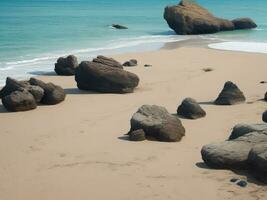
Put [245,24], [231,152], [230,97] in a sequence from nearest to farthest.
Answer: [231,152], [230,97], [245,24]

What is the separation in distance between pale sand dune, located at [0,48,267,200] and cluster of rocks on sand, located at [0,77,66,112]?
1.06 feet

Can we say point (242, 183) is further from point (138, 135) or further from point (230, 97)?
point (230, 97)

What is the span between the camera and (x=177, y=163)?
10922 millimetres

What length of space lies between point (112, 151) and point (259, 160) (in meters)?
3.35

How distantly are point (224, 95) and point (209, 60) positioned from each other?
10565mm

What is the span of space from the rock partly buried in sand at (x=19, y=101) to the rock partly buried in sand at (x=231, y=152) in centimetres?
669

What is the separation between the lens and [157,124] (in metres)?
12.4

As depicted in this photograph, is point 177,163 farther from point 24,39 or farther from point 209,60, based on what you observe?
point 24,39

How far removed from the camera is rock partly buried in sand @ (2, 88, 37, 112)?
15492 mm

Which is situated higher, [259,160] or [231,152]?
[259,160]

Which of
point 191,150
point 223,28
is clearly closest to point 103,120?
point 191,150

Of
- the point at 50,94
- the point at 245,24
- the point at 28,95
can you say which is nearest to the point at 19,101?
the point at 28,95

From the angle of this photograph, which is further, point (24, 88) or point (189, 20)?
point (189, 20)

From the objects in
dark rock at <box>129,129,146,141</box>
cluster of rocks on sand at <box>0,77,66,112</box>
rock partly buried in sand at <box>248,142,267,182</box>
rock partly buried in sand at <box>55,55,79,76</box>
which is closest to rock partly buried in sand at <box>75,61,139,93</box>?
cluster of rocks on sand at <box>0,77,66,112</box>
